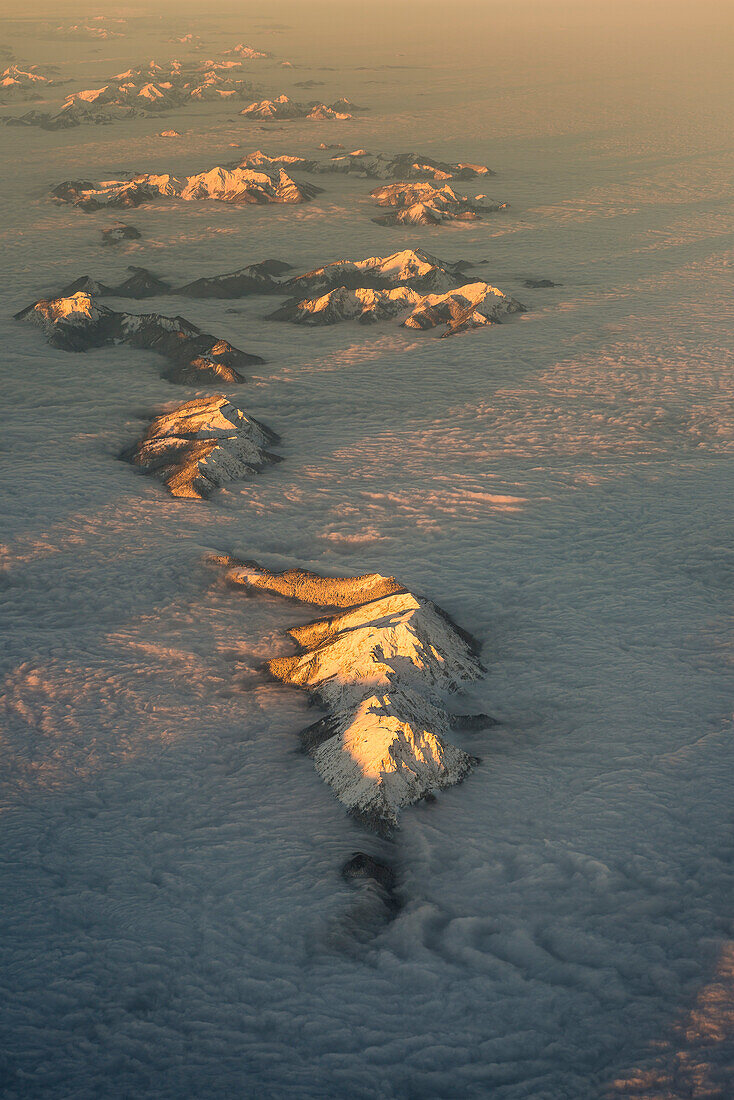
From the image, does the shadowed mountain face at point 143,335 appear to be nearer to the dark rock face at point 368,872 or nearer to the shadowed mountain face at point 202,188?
the dark rock face at point 368,872

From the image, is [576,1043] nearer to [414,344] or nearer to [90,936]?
[90,936]

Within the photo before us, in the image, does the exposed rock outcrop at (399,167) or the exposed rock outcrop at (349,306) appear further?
the exposed rock outcrop at (399,167)

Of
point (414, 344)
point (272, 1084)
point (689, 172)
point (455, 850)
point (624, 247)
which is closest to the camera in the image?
point (272, 1084)

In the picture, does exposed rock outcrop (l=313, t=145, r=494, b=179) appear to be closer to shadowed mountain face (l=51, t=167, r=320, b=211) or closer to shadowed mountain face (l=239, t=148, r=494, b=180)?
shadowed mountain face (l=239, t=148, r=494, b=180)

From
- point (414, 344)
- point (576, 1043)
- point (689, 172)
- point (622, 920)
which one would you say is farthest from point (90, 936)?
point (689, 172)

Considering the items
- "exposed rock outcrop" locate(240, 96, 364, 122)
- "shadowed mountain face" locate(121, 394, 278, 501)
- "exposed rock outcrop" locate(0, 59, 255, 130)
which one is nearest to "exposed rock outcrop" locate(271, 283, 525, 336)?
"shadowed mountain face" locate(121, 394, 278, 501)

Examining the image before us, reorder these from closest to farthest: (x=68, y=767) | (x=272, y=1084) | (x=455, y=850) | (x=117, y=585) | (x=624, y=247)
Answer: (x=272, y=1084), (x=455, y=850), (x=68, y=767), (x=117, y=585), (x=624, y=247)

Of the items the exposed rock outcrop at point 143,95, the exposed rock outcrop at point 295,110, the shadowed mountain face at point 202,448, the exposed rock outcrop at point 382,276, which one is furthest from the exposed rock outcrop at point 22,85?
the shadowed mountain face at point 202,448
